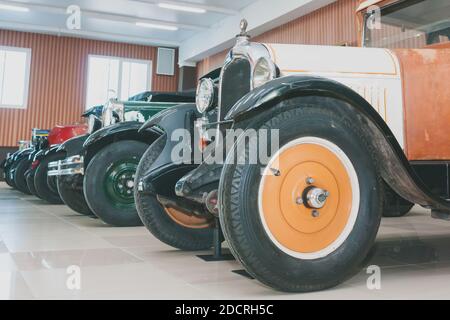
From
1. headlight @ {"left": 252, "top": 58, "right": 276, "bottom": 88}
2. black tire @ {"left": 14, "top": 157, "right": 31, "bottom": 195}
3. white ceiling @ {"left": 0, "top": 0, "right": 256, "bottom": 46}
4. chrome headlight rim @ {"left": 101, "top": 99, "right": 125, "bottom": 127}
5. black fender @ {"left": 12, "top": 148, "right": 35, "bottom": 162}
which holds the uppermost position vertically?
white ceiling @ {"left": 0, "top": 0, "right": 256, "bottom": 46}

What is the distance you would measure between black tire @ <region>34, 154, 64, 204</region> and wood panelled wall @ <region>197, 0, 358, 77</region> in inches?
232

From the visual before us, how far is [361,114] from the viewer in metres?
1.94

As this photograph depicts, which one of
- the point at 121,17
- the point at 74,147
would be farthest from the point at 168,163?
the point at 121,17

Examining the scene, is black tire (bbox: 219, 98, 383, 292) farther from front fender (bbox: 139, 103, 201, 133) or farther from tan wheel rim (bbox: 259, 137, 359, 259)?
front fender (bbox: 139, 103, 201, 133)

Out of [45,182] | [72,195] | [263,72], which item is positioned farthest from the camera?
[45,182]

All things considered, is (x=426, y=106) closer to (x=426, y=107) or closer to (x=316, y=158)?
(x=426, y=107)

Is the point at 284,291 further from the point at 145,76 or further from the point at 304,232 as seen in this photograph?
the point at 145,76

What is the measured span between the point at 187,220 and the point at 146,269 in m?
0.61

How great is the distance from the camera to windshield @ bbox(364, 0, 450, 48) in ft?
9.34

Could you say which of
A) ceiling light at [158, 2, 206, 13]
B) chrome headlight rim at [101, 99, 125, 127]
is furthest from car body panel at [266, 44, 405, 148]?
ceiling light at [158, 2, 206, 13]

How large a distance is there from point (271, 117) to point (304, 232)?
48 centimetres
